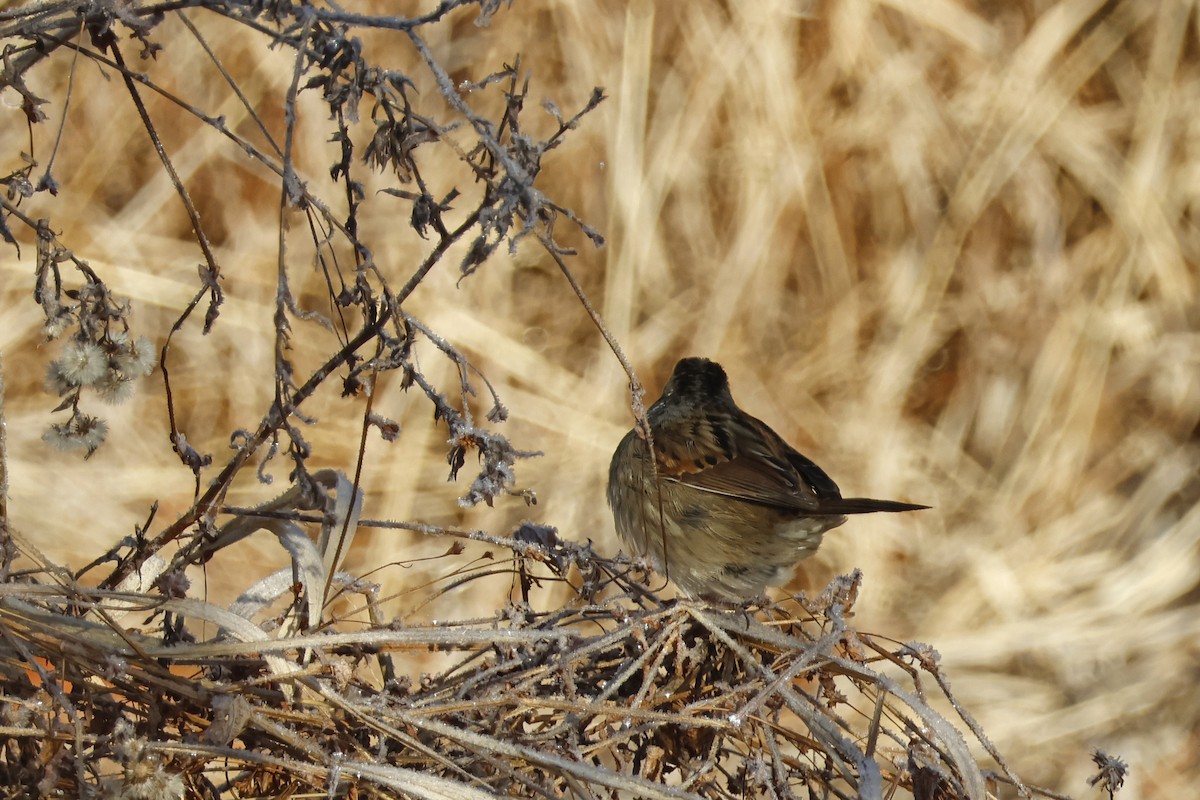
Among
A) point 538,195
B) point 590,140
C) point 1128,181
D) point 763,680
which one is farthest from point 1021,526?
point 538,195

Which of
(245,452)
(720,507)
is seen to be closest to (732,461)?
(720,507)

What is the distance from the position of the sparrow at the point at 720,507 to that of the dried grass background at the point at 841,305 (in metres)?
1.14

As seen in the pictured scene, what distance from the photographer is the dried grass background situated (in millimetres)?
3576

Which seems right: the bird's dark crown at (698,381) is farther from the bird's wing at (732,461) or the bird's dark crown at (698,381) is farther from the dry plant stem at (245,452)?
the dry plant stem at (245,452)

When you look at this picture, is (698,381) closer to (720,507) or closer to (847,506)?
(720,507)

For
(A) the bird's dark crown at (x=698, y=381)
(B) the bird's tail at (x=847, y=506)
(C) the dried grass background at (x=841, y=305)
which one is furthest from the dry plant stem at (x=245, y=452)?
(C) the dried grass background at (x=841, y=305)

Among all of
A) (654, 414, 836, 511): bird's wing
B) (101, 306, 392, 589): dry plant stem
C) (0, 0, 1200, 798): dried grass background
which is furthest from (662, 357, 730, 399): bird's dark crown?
(101, 306, 392, 589): dry plant stem

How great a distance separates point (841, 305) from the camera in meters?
3.87

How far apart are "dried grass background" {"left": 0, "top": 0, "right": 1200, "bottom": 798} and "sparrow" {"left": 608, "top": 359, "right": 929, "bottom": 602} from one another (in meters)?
1.14

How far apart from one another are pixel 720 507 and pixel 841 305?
1483 mm

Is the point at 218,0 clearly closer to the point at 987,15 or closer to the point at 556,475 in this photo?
the point at 556,475

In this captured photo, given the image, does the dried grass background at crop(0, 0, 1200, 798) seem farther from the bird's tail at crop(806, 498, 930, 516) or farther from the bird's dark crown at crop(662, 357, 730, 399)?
the bird's tail at crop(806, 498, 930, 516)

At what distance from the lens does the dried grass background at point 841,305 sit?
3.58m

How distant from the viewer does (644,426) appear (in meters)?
1.26
